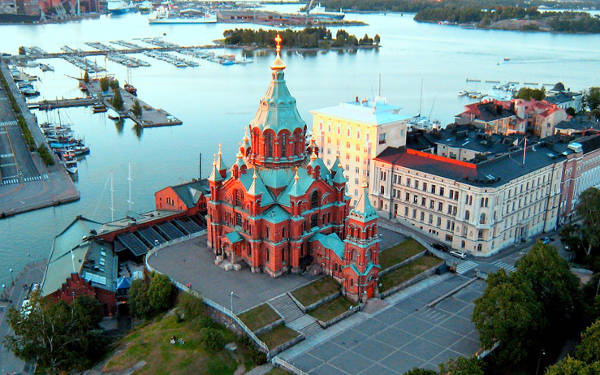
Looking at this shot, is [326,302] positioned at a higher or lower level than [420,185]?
lower

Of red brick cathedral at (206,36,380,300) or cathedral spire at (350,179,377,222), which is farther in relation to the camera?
red brick cathedral at (206,36,380,300)

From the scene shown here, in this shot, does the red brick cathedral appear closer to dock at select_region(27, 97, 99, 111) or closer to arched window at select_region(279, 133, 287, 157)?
arched window at select_region(279, 133, 287, 157)

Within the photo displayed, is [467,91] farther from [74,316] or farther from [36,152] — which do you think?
[74,316]

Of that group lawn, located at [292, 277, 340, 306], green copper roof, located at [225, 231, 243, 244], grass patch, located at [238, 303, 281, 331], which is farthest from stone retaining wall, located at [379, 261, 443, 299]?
green copper roof, located at [225, 231, 243, 244]

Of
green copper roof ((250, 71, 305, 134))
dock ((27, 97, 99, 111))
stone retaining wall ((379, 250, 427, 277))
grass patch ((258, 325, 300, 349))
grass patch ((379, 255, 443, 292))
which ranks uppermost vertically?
green copper roof ((250, 71, 305, 134))

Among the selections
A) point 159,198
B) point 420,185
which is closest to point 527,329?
point 420,185

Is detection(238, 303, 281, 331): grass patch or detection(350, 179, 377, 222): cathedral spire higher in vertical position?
detection(350, 179, 377, 222): cathedral spire

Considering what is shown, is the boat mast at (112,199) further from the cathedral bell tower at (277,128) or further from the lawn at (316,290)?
the lawn at (316,290)

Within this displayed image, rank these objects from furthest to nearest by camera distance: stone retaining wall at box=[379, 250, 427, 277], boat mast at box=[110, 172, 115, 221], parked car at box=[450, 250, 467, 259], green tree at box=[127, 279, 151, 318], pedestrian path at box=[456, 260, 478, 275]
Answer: boat mast at box=[110, 172, 115, 221]
parked car at box=[450, 250, 467, 259]
pedestrian path at box=[456, 260, 478, 275]
stone retaining wall at box=[379, 250, 427, 277]
green tree at box=[127, 279, 151, 318]

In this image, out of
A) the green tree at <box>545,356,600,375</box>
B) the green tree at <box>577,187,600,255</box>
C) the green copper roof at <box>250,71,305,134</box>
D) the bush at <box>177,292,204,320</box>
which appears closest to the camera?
the green tree at <box>545,356,600,375</box>
